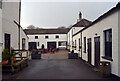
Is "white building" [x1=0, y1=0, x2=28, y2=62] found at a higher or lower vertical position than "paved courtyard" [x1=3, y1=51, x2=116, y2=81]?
higher

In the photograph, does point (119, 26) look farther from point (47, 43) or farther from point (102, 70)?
point (47, 43)

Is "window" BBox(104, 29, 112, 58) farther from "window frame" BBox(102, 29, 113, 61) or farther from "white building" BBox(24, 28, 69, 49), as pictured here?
"white building" BBox(24, 28, 69, 49)

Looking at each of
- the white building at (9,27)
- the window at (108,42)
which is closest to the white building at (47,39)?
the white building at (9,27)

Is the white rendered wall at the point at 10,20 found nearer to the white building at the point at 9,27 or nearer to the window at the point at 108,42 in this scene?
the white building at the point at 9,27

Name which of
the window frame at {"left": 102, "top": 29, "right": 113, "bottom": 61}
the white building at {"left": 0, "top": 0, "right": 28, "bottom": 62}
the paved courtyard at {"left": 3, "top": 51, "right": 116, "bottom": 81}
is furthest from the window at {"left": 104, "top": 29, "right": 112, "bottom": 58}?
the white building at {"left": 0, "top": 0, "right": 28, "bottom": 62}

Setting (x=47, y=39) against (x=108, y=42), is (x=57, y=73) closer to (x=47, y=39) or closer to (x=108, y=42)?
(x=108, y=42)

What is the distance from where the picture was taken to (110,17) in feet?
23.0

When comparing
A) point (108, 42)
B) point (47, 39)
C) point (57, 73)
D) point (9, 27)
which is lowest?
point (57, 73)

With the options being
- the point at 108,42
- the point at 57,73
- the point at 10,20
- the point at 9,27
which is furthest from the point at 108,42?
the point at 10,20

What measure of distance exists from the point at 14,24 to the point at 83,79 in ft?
26.6

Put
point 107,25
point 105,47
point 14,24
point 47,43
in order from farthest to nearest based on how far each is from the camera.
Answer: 1. point 47,43
2. point 14,24
3. point 105,47
4. point 107,25

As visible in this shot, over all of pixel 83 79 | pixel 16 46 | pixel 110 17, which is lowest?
pixel 83 79

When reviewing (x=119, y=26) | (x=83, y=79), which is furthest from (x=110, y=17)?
(x=83, y=79)

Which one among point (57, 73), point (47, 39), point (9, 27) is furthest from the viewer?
point (47, 39)
